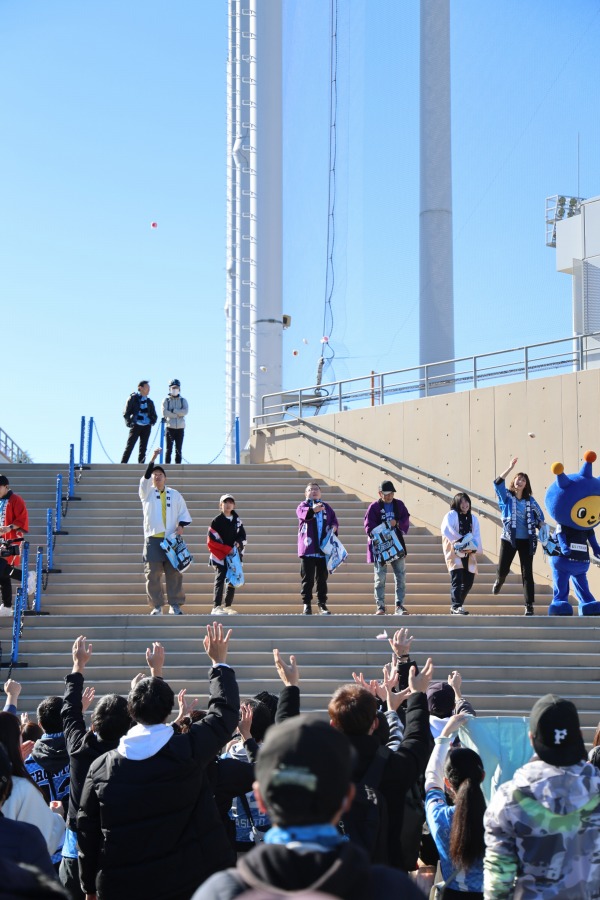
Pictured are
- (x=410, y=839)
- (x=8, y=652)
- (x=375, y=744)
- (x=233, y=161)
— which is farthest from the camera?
(x=233, y=161)

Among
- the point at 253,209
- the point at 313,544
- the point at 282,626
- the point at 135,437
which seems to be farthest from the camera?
the point at 253,209

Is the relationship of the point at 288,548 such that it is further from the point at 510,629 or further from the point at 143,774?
the point at 143,774

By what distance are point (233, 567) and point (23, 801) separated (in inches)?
391

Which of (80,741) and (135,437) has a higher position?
(135,437)

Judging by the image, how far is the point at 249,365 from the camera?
31.8 metres

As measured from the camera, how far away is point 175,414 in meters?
21.7

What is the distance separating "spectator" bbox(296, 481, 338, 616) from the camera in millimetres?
14375

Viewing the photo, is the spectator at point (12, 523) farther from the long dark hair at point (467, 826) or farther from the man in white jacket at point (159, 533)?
the long dark hair at point (467, 826)

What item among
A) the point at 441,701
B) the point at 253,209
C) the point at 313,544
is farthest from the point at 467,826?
the point at 253,209

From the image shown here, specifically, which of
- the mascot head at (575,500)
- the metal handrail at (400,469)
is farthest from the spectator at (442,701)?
the metal handrail at (400,469)

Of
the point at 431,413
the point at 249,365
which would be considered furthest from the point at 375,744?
the point at 249,365

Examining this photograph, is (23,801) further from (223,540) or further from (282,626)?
(223,540)

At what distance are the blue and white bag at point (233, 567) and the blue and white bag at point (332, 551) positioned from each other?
1.11 m

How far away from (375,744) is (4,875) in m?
2.06
